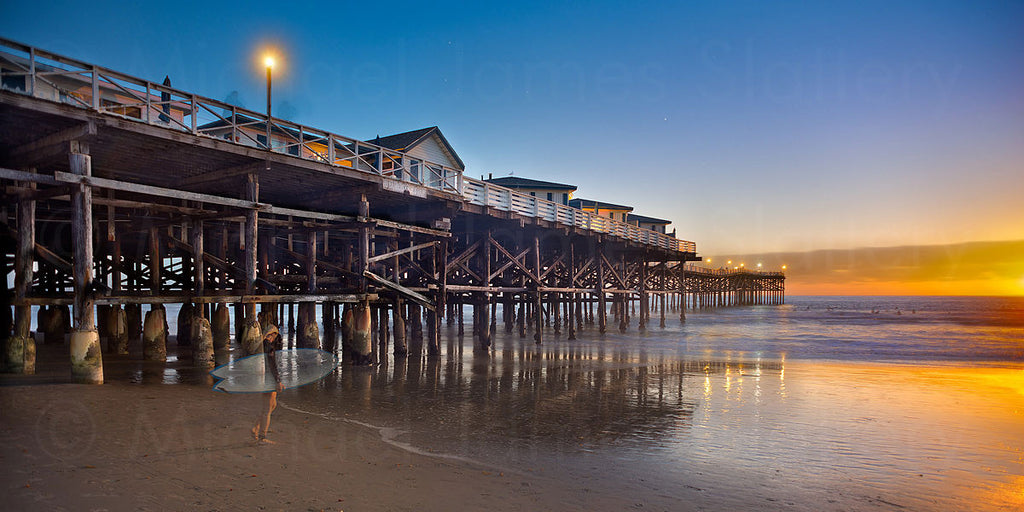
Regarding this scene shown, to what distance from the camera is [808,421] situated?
9.73 metres

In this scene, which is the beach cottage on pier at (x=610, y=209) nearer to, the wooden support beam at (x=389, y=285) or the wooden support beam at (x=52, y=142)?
the wooden support beam at (x=389, y=285)

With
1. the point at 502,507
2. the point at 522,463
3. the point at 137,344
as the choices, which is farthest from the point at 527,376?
the point at 137,344

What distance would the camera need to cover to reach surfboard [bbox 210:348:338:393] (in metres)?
11.1

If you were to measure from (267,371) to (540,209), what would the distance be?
13473 mm

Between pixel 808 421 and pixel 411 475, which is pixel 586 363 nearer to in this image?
pixel 808 421

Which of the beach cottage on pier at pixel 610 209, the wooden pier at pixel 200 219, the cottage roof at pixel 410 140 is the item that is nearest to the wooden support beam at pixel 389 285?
the wooden pier at pixel 200 219

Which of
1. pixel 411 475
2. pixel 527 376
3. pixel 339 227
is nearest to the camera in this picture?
pixel 411 475

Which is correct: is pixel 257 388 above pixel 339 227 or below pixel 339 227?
below

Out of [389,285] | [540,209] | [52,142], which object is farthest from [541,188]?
[52,142]

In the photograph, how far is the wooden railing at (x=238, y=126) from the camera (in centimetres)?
971

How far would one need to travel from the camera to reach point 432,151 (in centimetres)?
3002

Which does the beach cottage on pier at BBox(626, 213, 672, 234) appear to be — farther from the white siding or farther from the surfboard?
the surfboard

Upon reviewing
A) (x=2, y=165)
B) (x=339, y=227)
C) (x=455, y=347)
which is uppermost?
(x=2, y=165)

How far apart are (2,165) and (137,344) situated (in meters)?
9.50
